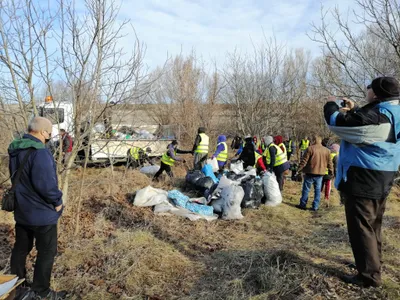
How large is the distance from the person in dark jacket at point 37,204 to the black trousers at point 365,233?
96.5 inches

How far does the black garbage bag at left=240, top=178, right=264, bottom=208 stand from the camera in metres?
6.45

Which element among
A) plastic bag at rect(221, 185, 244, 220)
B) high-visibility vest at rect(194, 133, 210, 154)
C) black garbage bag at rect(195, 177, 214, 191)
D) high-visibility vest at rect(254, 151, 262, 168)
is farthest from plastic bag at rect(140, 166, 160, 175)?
plastic bag at rect(221, 185, 244, 220)

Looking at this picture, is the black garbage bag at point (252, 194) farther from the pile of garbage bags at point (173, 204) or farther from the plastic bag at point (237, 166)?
the plastic bag at point (237, 166)

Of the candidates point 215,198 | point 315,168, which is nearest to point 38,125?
point 215,198

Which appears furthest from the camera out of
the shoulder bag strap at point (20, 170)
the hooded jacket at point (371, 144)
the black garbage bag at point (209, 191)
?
the black garbage bag at point (209, 191)

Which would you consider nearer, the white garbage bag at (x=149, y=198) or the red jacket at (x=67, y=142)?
the red jacket at (x=67, y=142)

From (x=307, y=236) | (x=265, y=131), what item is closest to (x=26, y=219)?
(x=307, y=236)

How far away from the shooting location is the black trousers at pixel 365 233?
2.60m

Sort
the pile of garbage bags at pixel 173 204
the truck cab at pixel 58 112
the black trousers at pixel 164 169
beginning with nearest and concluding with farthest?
1. the truck cab at pixel 58 112
2. the pile of garbage bags at pixel 173 204
3. the black trousers at pixel 164 169

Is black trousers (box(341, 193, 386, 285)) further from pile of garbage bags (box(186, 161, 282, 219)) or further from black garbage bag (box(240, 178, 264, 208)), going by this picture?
black garbage bag (box(240, 178, 264, 208))

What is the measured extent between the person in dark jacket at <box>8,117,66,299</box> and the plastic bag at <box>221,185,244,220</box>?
339 centimetres

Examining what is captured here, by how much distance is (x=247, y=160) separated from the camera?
9.19 m

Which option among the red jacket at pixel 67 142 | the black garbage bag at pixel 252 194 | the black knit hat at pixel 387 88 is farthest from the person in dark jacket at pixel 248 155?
the black knit hat at pixel 387 88

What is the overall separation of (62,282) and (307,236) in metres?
3.40
